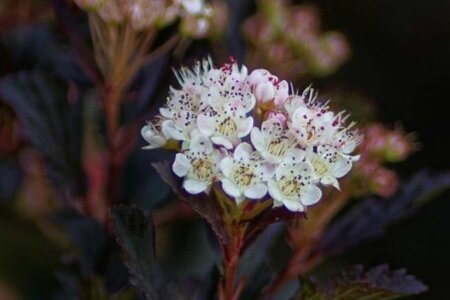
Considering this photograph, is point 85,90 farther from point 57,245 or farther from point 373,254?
point 373,254

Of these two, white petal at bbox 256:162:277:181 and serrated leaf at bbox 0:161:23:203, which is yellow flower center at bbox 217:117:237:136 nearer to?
white petal at bbox 256:162:277:181

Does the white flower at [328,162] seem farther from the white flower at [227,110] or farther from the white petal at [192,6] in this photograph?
the white petal at [192,6]

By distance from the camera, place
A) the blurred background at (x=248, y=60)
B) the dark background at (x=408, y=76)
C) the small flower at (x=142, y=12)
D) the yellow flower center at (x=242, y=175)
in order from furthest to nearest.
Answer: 1. the dark background at (x=408, y=76)
2. the blurred background at (x=248, y=60)
3. the small flower at (x=142, y=12)
4. the yellow flower center at (x=242, y=175)

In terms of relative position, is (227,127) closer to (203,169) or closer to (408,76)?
(203,169)

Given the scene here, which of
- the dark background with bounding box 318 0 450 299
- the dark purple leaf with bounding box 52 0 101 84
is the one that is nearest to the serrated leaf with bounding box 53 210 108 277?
the dark purple leaf with bounding box 52 0 101 84

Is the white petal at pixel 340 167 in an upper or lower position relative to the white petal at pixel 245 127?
lower

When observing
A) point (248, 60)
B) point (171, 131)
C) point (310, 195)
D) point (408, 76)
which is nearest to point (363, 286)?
point (310, 195)

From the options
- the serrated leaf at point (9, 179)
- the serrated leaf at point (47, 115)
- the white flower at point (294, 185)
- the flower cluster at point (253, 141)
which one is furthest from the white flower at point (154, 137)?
the serrated leaf at point (9, 179)
